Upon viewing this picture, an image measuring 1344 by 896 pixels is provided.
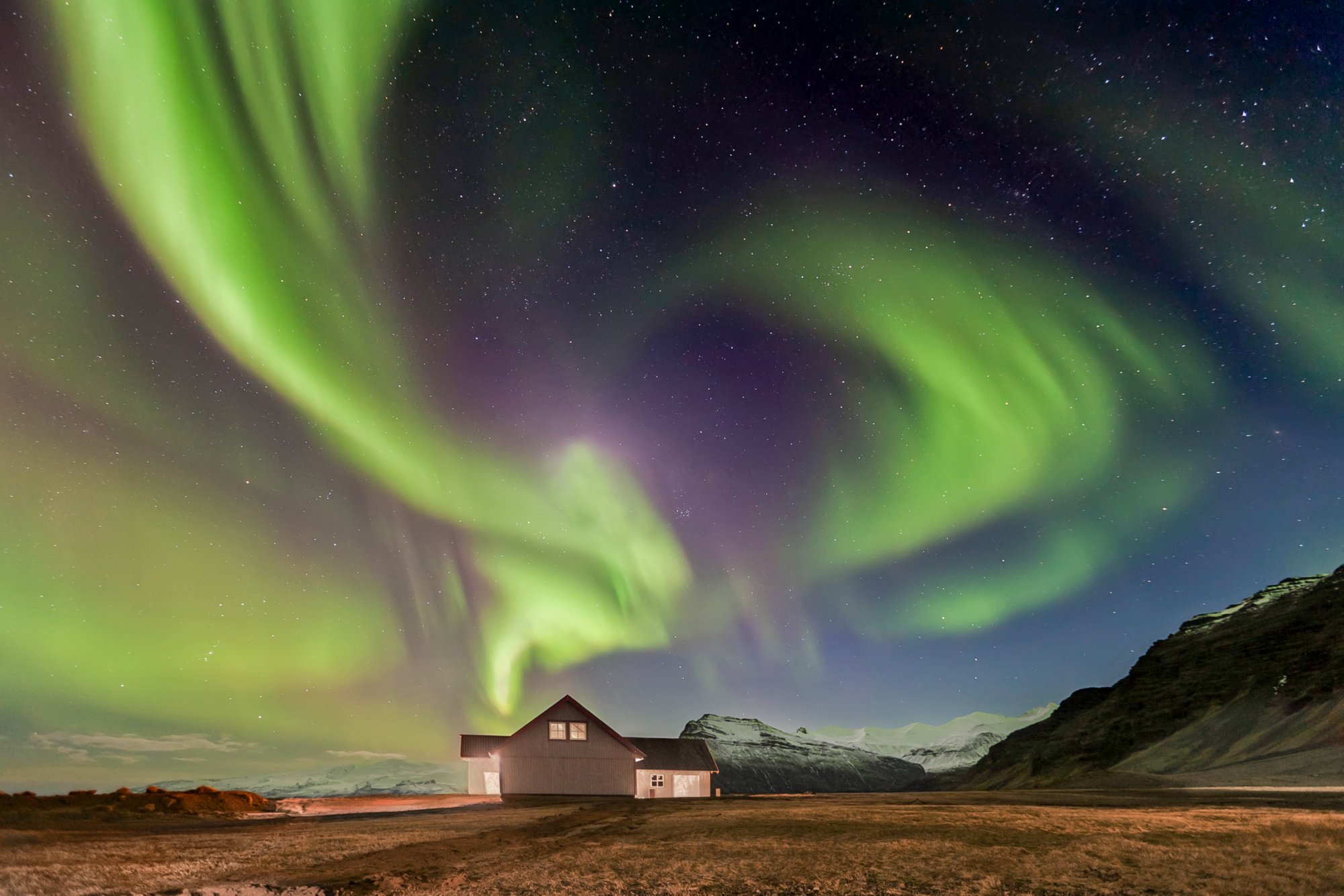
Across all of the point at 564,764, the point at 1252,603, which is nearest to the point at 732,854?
the point at 564,764

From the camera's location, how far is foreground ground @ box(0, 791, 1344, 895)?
1536 centimetres

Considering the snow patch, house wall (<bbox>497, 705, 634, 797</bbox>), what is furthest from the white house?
the snow patch

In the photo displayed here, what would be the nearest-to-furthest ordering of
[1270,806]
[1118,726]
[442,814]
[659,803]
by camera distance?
[1270,806]
[442,814]
[659,803]
[1118,726]

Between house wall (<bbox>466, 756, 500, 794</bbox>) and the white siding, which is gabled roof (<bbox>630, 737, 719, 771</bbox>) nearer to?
the white siding

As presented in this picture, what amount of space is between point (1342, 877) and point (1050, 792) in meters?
27.9

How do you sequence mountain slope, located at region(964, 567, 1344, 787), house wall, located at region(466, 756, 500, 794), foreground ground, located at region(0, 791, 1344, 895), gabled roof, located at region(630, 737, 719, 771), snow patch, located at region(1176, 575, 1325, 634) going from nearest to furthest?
foreground ground, located at region(0, 791, 1344, 895)
house wall, located at region(466, 756, 500, 794)
gabled roof, located at region(630, 737, 719, 771)
mountain slope, located at region(964, 567, 1344, 787)
snow patch, located at region(1176, 575, 1325, 634)

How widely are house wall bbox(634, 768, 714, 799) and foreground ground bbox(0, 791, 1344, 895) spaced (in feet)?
122

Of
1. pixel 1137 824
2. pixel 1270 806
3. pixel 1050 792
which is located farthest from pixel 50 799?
pixel 1270 806

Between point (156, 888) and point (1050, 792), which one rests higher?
point (156, 888)

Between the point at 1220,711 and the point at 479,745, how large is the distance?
367 ft

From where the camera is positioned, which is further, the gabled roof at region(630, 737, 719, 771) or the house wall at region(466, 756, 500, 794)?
the gabled roof at region(630, 737, 719, 771)

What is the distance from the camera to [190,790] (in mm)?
42969

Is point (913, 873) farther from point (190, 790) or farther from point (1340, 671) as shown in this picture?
point (1340, 671)

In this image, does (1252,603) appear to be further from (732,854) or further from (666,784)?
(732,854)
